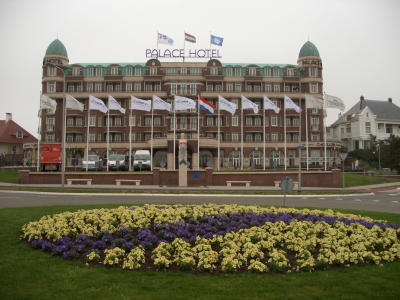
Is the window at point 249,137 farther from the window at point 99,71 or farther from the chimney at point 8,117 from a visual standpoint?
the chimney at point 8,117

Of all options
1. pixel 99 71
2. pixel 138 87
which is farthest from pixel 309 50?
pixel 99 71

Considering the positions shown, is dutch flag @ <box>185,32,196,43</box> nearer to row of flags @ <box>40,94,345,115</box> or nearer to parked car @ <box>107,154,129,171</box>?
row of flags @ <box>40,94,345,115</box>

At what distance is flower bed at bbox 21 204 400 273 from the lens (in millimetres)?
8547

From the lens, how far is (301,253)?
9.05 m

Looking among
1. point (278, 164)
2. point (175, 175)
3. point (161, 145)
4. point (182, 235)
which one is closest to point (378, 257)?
point (182, 235)

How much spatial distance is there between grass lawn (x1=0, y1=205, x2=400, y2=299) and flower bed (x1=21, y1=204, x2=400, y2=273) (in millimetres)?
368

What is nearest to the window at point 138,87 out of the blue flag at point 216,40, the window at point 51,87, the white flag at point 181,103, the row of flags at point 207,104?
the window at point 51,87

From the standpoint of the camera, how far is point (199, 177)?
38.0 m

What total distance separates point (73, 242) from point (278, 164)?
61.3 meters

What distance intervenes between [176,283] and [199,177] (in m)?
30.6

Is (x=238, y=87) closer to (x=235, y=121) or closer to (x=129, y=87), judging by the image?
(x=235, y=121)

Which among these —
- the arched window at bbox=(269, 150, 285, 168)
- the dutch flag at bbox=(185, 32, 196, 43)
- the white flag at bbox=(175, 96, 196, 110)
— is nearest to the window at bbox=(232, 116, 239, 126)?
the arched window at bbox=(269, 150, 285, 168)

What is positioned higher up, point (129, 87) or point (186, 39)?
point (186, 39)

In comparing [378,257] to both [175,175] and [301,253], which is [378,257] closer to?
[301,253]
